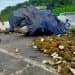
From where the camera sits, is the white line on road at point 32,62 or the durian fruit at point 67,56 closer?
the white line on road at point 32,62

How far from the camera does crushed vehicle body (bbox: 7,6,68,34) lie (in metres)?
9.27

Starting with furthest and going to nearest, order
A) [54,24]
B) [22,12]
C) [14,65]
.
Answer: [22,12] → [54,24] → [14,65]

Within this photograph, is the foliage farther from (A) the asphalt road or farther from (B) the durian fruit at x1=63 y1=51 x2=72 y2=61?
(B) the durian fruit at x1=63 y1=51 x2=72 y2=61

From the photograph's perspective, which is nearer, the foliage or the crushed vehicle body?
the crushed vehicle body

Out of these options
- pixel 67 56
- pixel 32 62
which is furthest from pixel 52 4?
pixel 67 56

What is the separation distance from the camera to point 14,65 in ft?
19.3

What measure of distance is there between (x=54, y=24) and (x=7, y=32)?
2327 mm

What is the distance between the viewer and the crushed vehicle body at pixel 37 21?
9266mm

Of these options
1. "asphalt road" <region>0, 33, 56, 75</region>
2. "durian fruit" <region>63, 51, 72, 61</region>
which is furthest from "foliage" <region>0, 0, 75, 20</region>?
"durian fruit" <region>63, 51, 72, 61</region>

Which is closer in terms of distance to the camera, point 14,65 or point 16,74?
point 16,74

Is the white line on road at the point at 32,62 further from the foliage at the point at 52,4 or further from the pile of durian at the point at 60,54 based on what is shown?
the foliage at the point at 52,4

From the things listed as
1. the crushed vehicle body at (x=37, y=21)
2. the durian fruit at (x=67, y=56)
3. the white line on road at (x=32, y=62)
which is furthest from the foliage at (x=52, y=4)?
the durian fruit at (x=67, y=56)

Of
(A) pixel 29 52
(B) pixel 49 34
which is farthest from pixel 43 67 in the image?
(B) pixel 49 34

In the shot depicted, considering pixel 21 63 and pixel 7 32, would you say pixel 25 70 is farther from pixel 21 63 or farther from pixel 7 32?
pixel 7 32
